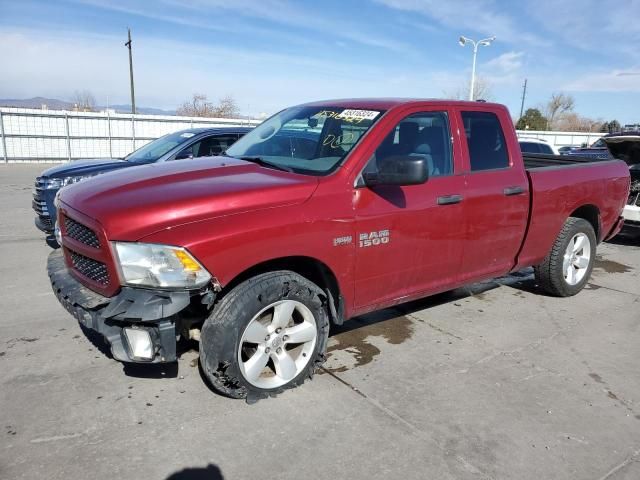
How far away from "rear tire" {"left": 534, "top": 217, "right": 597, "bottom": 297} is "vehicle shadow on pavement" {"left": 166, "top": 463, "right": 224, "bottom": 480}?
398 centimetres

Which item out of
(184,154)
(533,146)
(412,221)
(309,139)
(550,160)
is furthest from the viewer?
(533,146)

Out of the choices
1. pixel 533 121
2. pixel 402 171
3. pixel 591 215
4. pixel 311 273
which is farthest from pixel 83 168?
pixel 533 121

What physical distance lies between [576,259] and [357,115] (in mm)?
3196

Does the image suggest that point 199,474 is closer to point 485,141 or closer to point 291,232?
point 291,232

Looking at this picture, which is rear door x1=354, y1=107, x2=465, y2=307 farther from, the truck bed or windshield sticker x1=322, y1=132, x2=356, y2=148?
the truck bed

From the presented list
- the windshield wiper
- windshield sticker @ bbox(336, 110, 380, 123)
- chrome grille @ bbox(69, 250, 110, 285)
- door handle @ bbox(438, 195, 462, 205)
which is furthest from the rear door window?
chrome grille @ bbox(69, 250, 110, 285)

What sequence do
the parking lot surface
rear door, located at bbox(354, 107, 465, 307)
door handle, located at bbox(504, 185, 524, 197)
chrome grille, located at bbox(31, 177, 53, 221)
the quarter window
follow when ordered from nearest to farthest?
the parking lot surface
rear door, located at bbox(354, 107, 465, 307)
the quarter window
door handle, located at bbox(504, 185, 524, 197)
chrome grille, located at bbox(31, 177, 53, 221)

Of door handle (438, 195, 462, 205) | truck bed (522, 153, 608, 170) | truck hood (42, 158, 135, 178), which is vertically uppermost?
truck bed (522, 153, 608, 170)

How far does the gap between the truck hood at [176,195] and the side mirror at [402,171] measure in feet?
1.49

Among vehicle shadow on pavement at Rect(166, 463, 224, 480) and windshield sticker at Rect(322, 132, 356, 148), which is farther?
windshield sticker at Rect(322, 132, 356, 148)

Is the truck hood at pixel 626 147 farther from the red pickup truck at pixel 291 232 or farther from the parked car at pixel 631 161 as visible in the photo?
the red pickup truck at pixel 291 232

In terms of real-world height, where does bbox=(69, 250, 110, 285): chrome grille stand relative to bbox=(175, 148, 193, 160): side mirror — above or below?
below

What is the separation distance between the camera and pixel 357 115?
3908 millimetres

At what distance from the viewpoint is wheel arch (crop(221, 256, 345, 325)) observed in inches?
125
